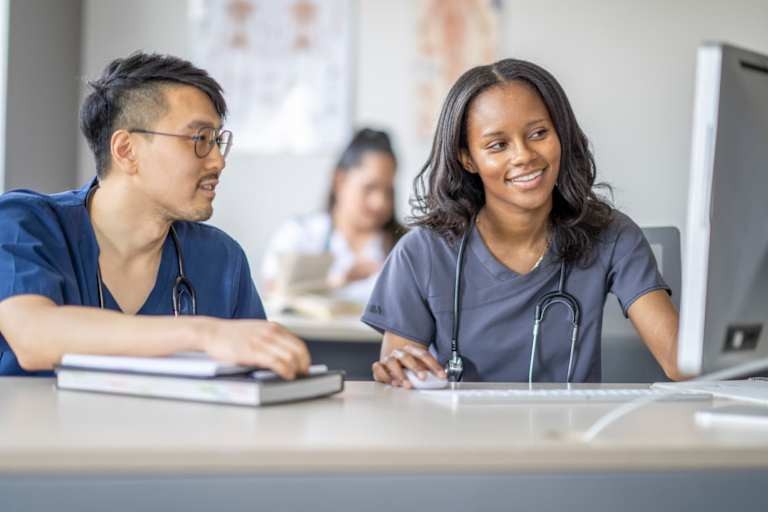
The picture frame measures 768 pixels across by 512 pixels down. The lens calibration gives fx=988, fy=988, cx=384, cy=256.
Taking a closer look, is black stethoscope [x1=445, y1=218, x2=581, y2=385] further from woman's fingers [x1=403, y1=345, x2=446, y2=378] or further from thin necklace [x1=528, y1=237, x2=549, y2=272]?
woman's fingers [x1=403, y1=345, x2=446, y2=378]

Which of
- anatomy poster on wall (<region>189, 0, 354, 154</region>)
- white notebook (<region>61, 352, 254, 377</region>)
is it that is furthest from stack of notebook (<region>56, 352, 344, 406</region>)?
anatomy poster on wall (<region>189, 0, 354, 154</region>)

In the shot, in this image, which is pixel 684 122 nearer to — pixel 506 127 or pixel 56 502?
pixel 506 127

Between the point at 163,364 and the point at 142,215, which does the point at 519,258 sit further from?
the point at 163,364

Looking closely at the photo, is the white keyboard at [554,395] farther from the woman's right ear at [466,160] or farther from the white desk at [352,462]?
the woman's right ear at [466,160]

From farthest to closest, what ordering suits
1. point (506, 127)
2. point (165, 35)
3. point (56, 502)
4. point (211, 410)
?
1. point (165, 35)
2. point (506, 127)
3. point (211, 410)
4. point (56, 502)

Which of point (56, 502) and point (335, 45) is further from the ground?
point (335, 45)

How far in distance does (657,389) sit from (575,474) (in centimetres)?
52

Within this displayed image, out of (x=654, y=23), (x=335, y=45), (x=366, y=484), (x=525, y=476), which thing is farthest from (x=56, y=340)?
(x=654, y=23)

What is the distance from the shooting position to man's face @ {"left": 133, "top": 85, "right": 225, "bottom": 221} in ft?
5.90

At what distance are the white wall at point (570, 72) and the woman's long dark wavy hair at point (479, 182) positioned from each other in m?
3.15

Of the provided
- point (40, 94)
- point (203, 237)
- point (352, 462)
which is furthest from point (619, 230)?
point (40, 94)

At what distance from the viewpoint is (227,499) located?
0.92 metres

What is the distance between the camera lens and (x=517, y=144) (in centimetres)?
186

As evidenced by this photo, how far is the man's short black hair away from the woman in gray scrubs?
0.48 metres
